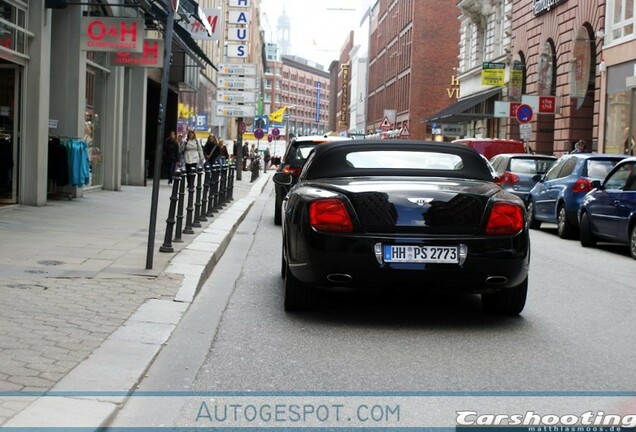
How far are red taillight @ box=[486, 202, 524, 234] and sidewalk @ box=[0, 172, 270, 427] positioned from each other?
7.66ft

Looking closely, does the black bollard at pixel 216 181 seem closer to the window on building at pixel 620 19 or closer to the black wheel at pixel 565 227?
the black wheel at pixel 565 227

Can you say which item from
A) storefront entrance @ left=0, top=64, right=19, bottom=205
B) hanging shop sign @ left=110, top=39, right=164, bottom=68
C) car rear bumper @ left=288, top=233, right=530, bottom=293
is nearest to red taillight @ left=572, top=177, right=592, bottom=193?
hanging shop sign @ left=110, top=39, right=164, bottom=68

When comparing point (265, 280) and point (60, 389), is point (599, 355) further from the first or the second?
point (265, 280)

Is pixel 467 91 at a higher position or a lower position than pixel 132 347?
higher

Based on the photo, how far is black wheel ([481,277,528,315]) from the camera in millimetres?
7434

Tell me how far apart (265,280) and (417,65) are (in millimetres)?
74328

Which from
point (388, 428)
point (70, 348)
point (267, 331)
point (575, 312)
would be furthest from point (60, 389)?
point (575, 312)

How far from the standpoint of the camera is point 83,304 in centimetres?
710

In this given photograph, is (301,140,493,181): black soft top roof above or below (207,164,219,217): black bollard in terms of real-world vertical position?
above

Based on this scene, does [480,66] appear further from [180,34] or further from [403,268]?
[403,268]

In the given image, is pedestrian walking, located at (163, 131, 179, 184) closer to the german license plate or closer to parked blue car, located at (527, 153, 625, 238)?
parked blue car, located at (527, 153, 625, 238)

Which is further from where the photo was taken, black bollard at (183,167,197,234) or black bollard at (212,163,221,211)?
black bollard at (212,163,221,211)

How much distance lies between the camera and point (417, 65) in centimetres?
8225

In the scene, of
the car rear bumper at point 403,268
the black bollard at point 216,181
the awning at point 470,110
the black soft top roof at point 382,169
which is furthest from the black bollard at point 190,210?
the awning at point 470,110
